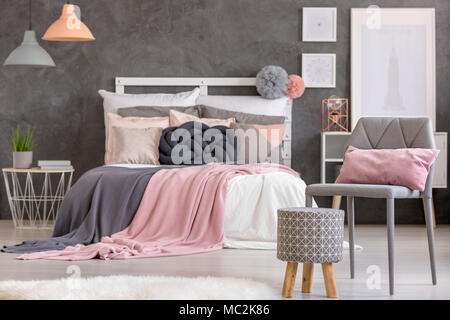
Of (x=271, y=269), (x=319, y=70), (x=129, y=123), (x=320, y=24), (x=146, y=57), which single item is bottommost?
(x=271, y=269)

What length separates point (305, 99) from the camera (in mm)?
6438

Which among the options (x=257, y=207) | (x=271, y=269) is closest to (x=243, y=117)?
(x=257, y=207)

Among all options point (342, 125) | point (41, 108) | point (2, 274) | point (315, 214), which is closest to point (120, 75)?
point (41, 108)

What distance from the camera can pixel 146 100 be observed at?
610 centimetres

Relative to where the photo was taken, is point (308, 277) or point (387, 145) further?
point (387, 145)

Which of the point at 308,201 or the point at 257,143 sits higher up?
the point at 257,143

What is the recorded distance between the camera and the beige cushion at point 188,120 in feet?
18.8

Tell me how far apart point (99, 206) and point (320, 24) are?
9.64 ft

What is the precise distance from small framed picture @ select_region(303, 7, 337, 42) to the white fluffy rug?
11.7 ft

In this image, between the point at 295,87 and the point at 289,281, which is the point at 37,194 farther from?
the point at 289,281

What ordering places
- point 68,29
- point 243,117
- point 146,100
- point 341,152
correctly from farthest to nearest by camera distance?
1. point 341,152
2. point 146,100
3. point 243,117
4. point 68,29

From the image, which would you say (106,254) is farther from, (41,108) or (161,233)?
(41,108)

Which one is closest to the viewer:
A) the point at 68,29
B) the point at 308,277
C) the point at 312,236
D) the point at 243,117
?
the point at 312,236

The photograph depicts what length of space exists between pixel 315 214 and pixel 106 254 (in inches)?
63.9
